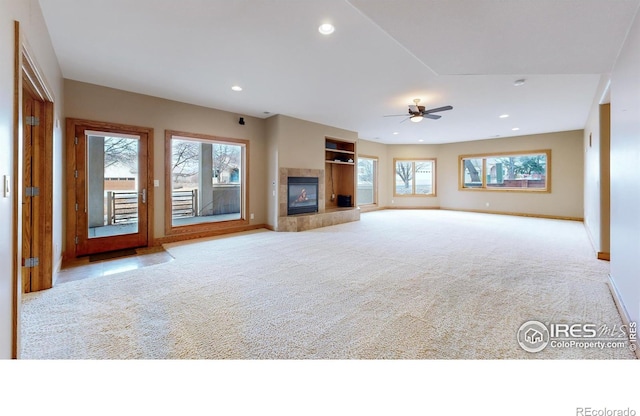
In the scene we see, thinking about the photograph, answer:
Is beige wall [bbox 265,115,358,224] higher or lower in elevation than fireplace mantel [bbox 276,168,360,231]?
higher

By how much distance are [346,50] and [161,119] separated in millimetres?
3657

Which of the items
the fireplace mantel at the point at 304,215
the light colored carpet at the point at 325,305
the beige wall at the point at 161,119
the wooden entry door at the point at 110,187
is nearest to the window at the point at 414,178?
the fireplace mantel at the point at 304,215

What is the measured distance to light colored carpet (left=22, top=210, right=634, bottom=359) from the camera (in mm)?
1776

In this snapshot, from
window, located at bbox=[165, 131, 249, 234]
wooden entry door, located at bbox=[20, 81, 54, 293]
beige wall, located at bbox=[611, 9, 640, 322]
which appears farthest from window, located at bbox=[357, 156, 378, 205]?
wooden entry door, located at bbox=[20, 81, 54, 293]

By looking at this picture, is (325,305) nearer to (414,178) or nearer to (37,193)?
(37,193)

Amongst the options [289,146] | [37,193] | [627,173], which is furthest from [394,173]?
[37,193]

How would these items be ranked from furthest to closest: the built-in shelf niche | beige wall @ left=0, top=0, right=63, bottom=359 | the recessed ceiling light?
the built-in shelf niche, the recessed ceiling light, beige wall @ left=0, top=0, right=63, bottom=359

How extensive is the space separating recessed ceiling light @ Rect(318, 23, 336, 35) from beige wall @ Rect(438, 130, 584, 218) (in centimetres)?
854

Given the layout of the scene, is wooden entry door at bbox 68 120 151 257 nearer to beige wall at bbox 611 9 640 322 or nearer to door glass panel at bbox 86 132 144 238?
door glass panel at bbox 86 132 144 238

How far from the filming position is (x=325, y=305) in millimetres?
2416
